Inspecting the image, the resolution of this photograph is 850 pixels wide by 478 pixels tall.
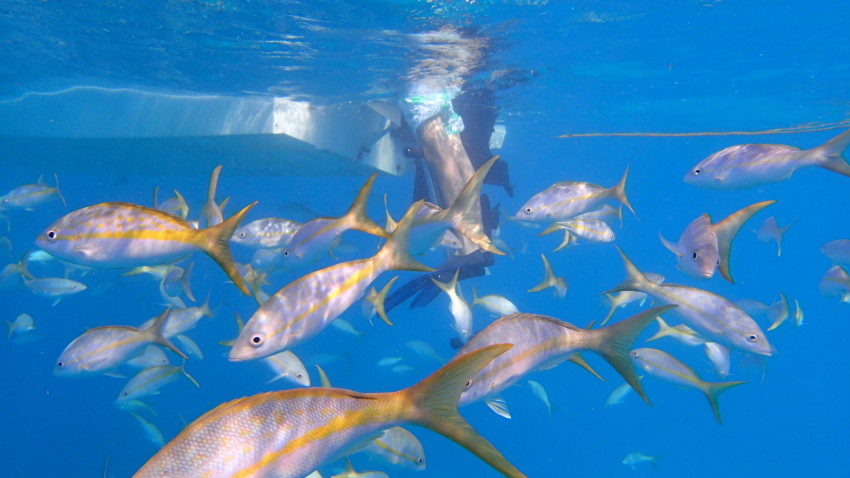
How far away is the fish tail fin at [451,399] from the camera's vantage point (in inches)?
61.1

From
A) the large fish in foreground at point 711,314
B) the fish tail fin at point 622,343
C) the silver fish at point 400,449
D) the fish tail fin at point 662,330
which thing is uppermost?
the fish tail fin at point 622,343

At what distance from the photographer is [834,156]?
11.8 feet

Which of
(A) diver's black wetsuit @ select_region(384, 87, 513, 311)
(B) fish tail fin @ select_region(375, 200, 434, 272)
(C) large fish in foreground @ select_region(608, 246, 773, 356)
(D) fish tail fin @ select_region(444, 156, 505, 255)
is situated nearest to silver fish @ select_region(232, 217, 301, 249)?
(A) diver's black wetsuit @ select_region(384, 87, 513, 311)

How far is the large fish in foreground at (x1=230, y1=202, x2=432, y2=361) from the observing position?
305cm

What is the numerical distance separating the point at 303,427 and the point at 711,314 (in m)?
3.62

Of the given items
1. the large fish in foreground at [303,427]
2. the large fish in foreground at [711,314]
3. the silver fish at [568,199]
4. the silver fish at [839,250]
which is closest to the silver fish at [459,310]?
the silver fish at [568,199]

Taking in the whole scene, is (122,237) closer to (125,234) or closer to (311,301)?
(125,234)

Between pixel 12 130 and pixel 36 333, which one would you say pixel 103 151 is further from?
pixel 36 333

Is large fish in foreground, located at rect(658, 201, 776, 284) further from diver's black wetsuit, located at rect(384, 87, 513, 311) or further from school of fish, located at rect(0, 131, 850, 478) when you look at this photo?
diver's black wetsuit, located at rect(384, 87, 513, 311)

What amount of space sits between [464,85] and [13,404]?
4792 centimetres

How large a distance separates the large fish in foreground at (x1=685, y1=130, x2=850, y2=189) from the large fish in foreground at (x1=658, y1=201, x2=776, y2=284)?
1162 millimetres

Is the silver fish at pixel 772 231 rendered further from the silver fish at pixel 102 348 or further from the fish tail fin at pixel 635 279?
the silver fish at pixel 102 348

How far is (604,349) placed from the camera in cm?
252

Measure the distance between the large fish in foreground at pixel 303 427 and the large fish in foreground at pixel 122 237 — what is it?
127 cm
